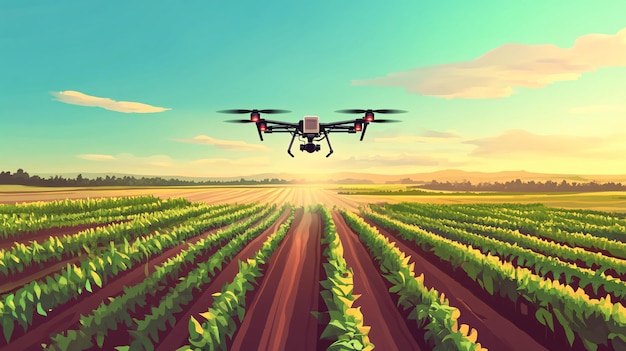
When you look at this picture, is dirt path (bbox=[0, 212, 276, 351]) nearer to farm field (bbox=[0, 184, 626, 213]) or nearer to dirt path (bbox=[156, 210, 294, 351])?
dirt path (bbox=[156, 210, 294, 351])

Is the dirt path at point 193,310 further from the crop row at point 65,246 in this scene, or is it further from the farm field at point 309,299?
the crop row at point 65,246

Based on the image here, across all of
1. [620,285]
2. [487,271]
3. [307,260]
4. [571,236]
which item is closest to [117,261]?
[307,260]

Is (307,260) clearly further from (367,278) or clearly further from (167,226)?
(167,226)

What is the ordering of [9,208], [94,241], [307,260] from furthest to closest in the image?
[9,208] → [94,241] → [307,260]

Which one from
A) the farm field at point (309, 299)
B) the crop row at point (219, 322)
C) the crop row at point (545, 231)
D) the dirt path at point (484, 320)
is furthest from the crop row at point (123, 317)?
the crop row at point (545, 231)

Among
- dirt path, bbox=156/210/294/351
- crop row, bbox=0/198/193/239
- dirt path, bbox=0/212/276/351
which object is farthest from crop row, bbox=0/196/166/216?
dirt path, bbox=156/210/294/351

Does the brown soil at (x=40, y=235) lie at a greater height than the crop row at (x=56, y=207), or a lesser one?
lesser

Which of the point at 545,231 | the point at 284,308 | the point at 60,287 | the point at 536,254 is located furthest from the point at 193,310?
the point at 545,231
